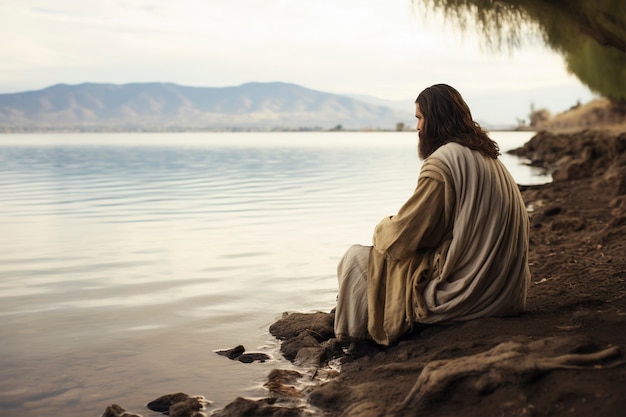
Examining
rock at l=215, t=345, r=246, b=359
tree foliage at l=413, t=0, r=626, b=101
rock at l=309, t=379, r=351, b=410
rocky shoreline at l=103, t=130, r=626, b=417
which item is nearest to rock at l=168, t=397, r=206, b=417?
rocky shoreline at l=103, t=130, r=626, b=417

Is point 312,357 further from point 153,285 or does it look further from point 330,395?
point 153,285

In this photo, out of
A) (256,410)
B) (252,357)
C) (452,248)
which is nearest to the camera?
(256,410)

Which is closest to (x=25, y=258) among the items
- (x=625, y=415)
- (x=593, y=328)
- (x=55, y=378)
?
(x=55, y=378)

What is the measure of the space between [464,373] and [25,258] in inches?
302

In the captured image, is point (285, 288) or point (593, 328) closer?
point (593, 328)

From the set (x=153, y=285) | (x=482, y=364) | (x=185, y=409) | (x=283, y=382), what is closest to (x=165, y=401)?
(x=185, y=409)

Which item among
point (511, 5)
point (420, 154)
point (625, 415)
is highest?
point (511, 5)

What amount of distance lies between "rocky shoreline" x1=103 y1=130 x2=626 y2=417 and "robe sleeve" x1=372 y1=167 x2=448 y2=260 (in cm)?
59

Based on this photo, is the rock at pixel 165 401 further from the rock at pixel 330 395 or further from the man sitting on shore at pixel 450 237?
the man sitting on shore at pixel 450 237

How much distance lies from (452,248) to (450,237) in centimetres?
13

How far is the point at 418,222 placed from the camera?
4.72 meters

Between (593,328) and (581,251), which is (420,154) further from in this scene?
(581,251)

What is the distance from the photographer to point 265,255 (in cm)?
1000

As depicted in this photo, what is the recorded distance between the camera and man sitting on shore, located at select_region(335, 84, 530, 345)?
15.4 ft
